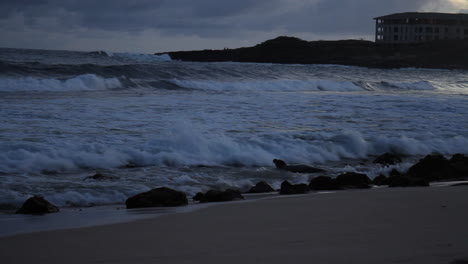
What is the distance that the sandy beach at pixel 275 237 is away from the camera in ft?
11.0

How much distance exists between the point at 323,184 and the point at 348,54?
252 ft

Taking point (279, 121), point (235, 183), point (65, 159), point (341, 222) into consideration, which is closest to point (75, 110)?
point (279, 121)

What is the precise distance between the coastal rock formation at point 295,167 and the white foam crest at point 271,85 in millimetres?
16455

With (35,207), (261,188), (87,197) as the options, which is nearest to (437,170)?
(261,188)

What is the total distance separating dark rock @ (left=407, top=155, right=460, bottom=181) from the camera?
787cm

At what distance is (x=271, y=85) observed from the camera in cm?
2811

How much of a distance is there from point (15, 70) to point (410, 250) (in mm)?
24380

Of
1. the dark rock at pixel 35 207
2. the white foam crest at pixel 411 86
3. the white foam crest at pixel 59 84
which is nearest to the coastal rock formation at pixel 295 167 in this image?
the dark rock at pixel 35 207

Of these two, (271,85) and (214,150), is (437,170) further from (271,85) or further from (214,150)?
(271,85)

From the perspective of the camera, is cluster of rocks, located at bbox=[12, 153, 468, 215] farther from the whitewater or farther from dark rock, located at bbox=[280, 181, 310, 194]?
the whitewater

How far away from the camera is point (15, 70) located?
25.5 m

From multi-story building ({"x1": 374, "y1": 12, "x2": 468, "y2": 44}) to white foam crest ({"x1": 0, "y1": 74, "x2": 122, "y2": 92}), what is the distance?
73.0m

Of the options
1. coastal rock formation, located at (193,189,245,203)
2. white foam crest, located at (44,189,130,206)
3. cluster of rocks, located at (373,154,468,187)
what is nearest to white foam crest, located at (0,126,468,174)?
white foam crest, located at (44,189,130,206)

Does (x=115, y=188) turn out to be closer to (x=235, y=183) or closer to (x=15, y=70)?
(x=235, y=183)
